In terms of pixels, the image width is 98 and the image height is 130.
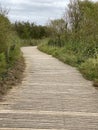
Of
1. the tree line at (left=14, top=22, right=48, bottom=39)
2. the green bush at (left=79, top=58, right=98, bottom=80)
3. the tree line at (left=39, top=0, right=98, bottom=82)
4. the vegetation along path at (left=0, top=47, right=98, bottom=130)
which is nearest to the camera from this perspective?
the vegetation along path at (left=0, top=47, right=98, bottom=130)

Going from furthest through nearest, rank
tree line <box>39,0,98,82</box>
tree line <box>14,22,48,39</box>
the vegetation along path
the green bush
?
tree line <box>14,22,48,39</box> < tree line <box>39,0,98,82</box> < the green bush < the vegetation along path

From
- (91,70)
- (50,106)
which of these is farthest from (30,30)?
(50,106)

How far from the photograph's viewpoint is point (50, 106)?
1045cm

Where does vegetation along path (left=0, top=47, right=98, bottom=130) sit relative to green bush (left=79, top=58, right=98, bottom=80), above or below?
above

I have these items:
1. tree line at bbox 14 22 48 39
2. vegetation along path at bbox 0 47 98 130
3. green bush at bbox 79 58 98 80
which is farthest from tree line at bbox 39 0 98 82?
tree line at bbox 14 22 48 39

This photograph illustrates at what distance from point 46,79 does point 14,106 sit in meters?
5.78

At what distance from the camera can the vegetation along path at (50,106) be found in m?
8.49

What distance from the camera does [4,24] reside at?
18344 millimetres

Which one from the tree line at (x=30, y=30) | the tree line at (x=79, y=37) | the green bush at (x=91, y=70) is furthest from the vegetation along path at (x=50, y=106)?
the tree line at (x=30, y=30)

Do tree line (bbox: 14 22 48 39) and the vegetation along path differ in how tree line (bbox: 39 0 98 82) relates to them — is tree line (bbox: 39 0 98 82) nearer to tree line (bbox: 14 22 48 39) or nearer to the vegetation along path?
the vegetation along path

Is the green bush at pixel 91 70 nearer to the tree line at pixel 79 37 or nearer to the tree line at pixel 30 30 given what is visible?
the tree line at pixel 79 37

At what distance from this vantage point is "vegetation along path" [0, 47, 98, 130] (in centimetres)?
849

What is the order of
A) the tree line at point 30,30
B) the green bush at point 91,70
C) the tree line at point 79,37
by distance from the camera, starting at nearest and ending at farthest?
1. the green bush at point 91,70
2. the tree line at point 79,37
3. the tree line at point 30,30

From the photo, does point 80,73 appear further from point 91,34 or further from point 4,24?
point 91,34
